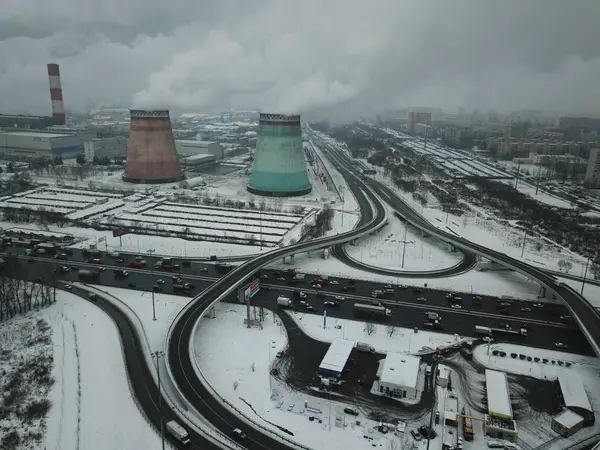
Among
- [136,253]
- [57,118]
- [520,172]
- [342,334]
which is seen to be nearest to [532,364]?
[342,334]

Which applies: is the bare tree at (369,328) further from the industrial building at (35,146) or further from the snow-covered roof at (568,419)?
the industrial building at (35,146)

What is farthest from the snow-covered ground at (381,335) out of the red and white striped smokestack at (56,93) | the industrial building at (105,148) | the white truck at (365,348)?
the red and white striped smokestack at (56,93)

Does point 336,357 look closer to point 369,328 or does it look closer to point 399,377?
point 399,377

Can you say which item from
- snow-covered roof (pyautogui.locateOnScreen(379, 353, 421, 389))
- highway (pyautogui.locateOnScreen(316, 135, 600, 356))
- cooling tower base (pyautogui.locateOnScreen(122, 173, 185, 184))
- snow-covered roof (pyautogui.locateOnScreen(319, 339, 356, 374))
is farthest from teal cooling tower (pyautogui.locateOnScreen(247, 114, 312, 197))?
snow-covered roof (pyautogui.locateOnScreen(379, 353, 421, 389))

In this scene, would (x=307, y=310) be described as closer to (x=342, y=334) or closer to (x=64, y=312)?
(x=342, y=334)

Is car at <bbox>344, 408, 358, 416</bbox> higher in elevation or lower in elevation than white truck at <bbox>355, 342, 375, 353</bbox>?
lower

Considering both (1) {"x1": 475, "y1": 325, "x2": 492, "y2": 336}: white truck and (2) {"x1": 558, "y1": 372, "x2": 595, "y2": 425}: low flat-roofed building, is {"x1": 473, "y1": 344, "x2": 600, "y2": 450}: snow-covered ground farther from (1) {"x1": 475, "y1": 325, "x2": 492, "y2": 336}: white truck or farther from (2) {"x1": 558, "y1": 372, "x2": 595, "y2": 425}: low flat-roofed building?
(1) {"x1": 475, "y1": 325, "x2": 492, "y2": 336}: white truck
